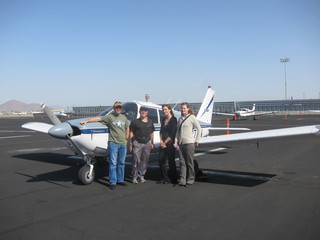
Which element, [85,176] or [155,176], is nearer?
[85,176]

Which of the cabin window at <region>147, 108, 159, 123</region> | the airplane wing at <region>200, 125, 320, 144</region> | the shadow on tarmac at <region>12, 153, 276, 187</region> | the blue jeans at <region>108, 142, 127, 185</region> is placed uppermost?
the cabin window at <region>147, 108, 159, 123</region>

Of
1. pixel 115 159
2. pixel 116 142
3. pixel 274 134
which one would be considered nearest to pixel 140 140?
pixel 116 142

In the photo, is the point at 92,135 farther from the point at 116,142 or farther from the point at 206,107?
the point at 206,107

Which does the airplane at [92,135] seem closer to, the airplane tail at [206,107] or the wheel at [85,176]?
the wheel at [85,176]

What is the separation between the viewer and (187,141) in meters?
6.15

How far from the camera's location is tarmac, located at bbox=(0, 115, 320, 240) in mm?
3830

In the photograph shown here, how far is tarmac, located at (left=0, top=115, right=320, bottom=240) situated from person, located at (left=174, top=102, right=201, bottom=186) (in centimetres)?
31

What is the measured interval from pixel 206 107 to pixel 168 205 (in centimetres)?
631

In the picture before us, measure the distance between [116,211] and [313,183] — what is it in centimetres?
423

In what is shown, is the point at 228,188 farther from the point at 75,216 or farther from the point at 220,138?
the point at 75,216

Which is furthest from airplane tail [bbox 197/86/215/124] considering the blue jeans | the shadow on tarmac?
the blue jeans

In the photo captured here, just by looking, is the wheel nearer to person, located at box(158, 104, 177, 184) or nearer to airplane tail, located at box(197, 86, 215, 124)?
person, located at box(158, 104, 177, 184)

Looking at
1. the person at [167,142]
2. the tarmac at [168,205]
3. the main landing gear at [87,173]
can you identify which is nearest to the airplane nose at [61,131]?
the main landing gear at [87,173]

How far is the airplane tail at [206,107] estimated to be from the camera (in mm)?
10689
